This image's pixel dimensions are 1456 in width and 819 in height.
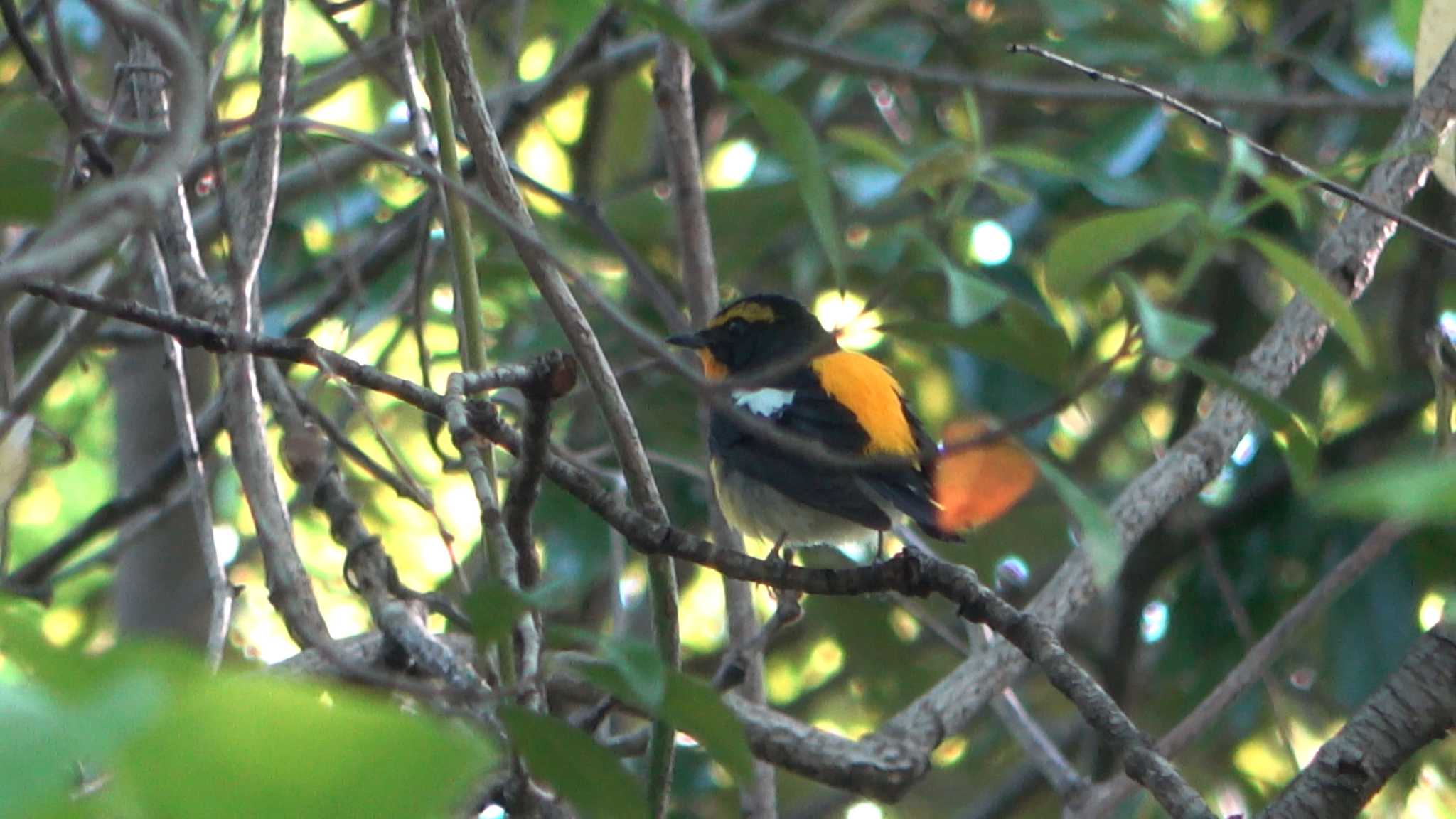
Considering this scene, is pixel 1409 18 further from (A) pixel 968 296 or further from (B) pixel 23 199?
(B) pixel 23 199

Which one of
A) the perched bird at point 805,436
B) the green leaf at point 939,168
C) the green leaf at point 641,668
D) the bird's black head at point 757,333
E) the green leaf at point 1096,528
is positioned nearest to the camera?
the green leaf at point 641,668

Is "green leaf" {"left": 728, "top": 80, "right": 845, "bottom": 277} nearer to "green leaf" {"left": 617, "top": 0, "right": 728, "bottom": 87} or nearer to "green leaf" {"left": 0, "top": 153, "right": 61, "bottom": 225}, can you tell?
"green leaf" {"left": 617, "top": 0, "right": 728, "bottom": 87}

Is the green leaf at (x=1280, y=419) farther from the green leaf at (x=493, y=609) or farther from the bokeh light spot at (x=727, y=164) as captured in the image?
the bokeh light spot at (x=727, y=164)

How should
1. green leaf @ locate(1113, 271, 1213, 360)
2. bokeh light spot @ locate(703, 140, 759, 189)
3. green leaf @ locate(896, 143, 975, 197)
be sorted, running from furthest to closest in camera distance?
bokeh light spot @ locate(703, 140, 759, 189), green leaf @ locate(896, 143, 975, 197), green leaf @ locate(1113, 271, 1213, 360)

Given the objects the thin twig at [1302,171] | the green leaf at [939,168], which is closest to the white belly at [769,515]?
the green leaf at [939,168]

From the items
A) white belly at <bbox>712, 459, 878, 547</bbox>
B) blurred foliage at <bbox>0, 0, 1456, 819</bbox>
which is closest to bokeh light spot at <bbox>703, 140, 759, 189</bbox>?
blurred foliage at <bbox>0, 0, 1456, 819</bbox>

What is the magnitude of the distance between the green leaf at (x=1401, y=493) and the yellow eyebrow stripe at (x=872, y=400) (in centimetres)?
326

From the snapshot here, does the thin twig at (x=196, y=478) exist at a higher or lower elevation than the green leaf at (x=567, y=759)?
higher

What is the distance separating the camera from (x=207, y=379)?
484 cm

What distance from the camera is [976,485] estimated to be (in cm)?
355

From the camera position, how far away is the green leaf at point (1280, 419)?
2004 millimetres

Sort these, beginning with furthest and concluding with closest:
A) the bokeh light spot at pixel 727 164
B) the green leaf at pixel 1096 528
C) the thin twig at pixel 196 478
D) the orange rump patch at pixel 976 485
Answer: the bokeh light spot at pixel 727 164
the orange rump patch at pixel 976 485
the thin twig at pixel 196 478
the green leaf at pixel 1096 528

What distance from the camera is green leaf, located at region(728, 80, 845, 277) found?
2393 millimetres

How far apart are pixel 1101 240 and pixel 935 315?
2.02 meters
